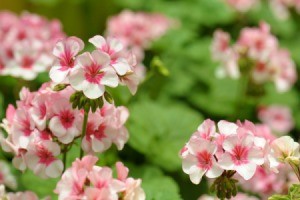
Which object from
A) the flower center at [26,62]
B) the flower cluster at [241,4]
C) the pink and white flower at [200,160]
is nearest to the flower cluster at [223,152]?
the pink and white flower at [200,160]

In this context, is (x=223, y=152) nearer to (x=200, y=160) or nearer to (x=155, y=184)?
(x=200, y=160)

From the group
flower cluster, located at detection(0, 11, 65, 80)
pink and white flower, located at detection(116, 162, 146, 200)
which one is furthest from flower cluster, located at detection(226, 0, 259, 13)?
pink and white flower, located at detection(116, 162, 146, 200)

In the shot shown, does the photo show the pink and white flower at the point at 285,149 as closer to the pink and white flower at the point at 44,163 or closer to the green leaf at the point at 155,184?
the green leaf at the point at 155,184

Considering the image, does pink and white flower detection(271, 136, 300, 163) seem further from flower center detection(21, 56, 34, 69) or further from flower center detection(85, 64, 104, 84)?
flower center detection(21, 56, 34, 69)

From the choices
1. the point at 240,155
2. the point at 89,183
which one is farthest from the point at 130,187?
the point at 240,155

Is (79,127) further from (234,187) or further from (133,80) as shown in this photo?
(234,187)
